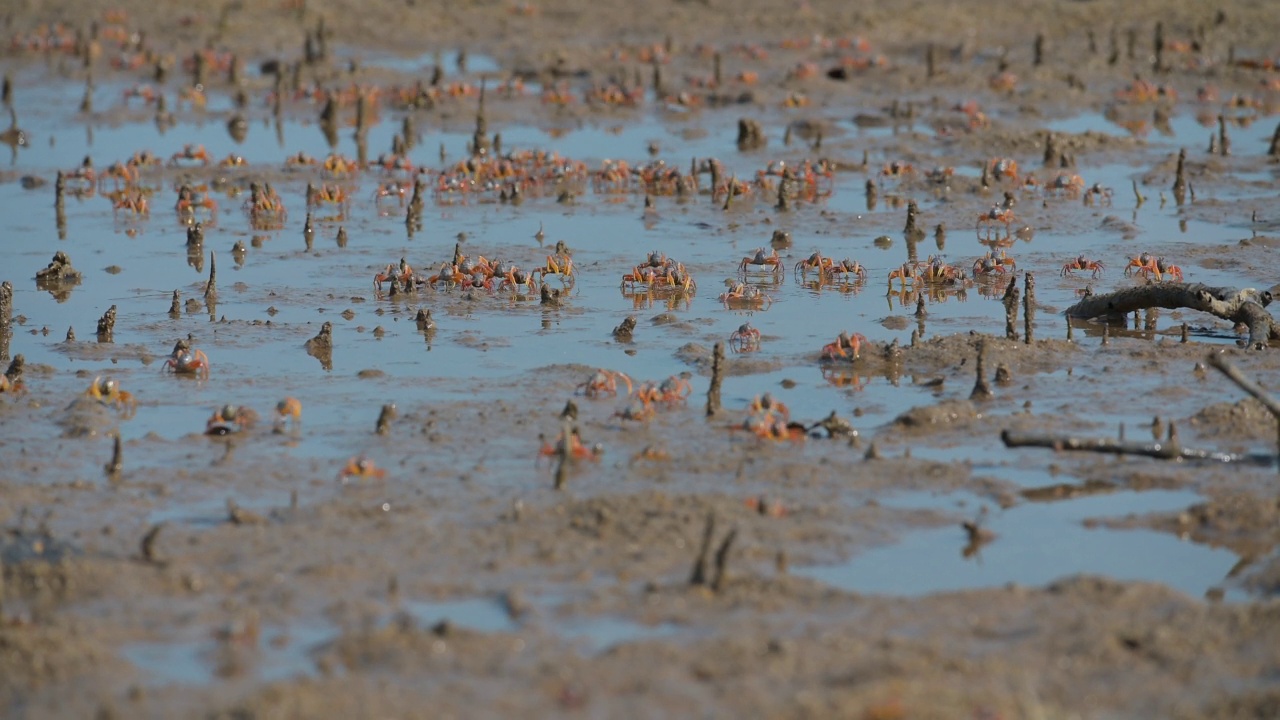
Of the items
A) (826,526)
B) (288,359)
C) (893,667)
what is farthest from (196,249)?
(893,667)

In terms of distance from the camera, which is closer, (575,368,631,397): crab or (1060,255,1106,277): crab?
(575,368,631,397): crab

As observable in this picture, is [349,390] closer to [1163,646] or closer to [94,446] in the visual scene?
[94,446]

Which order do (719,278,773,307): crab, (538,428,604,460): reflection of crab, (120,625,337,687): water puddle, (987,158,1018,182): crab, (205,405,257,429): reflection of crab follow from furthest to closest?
1. (987,158,1018,182): crab
2. (719,278,773,307): crab
3. (205,405,257,429): reflection of crab
4. (538,428,604,460): reflection of crab
5. (120,625,337,687): water puddle

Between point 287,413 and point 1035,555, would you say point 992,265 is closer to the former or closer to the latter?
point 1035,555

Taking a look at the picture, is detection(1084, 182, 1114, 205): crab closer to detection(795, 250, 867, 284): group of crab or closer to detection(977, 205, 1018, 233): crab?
detection(977, 205, 1018, 233): crab

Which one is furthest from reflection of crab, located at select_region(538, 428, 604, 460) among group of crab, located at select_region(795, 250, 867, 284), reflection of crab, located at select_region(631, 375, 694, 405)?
group of crab, located at select_region(795, 250, 867, 284)

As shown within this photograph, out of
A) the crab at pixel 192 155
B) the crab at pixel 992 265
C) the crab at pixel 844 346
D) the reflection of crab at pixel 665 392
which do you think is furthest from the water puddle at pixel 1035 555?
the crab at pixel 192 155

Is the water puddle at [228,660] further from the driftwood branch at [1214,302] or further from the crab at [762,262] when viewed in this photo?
the crab at [762,262]
